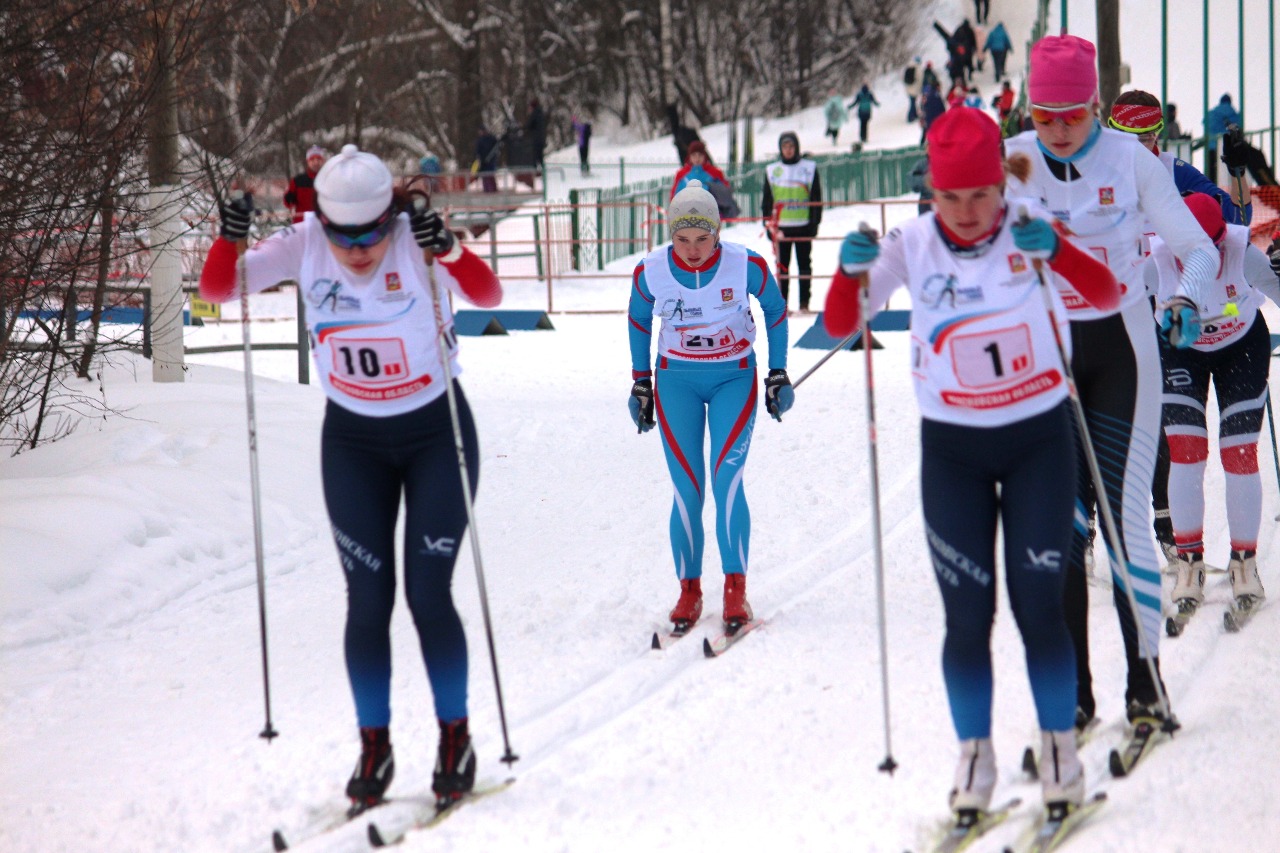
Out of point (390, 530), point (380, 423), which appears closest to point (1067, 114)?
point (380, 423)

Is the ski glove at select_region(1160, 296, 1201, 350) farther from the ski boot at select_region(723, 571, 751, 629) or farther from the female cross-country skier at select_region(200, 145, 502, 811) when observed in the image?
the female cross-country skier at select_region(200, 145, 502, 811)

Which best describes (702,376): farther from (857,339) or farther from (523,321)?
(523,321)

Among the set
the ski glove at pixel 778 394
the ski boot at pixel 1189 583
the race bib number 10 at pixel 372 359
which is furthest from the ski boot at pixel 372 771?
the ski boot at pixel 1189 583

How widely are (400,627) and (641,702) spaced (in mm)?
1653

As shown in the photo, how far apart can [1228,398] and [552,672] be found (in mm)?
3399

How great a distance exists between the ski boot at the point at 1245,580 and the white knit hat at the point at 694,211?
2.83 metres

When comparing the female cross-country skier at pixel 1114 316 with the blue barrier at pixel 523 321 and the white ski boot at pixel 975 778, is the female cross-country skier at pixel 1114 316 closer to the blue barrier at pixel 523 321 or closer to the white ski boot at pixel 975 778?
the white ski boot at pixel 975 778

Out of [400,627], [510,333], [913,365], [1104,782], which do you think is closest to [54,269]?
[400,627]

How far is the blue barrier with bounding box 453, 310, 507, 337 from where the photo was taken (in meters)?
16.1

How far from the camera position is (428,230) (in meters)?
4.18

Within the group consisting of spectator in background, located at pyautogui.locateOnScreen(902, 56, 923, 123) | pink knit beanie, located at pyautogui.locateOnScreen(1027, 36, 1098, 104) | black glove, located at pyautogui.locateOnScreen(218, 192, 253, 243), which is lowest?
black glove, located at pyautogui.locateOnScreen(218, 192, 253, 243)

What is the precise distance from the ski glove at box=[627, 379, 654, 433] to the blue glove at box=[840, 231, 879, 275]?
8.37 feet

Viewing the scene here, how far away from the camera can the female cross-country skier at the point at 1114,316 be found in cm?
455

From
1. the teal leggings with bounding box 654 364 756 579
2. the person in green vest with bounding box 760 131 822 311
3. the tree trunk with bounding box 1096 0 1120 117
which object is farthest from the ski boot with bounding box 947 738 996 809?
the person in green vest with bounding box 760 131 822 311
